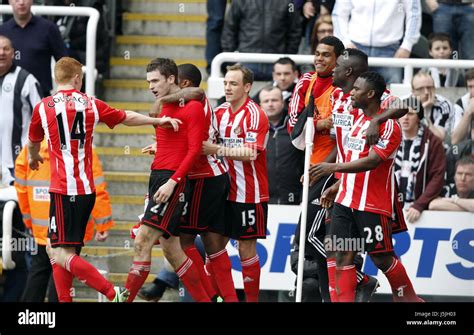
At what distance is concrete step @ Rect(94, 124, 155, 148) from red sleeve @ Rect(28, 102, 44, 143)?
3.49m

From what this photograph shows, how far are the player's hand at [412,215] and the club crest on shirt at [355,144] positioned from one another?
6.52 feet

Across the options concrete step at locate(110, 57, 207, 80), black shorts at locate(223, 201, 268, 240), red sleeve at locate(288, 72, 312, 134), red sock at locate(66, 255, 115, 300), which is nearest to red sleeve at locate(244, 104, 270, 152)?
red sleeve at locate(288, 72, 312, 134)

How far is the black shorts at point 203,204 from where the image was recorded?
12.5 meters

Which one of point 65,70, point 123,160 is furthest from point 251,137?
point 123,160

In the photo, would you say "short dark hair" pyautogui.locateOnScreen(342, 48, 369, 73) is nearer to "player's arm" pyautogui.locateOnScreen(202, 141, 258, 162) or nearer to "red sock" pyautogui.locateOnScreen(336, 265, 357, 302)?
"player's arm" pyautogui.locateOnScreen(202, 141, 258, 162)

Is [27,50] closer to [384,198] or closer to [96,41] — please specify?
[96,41]

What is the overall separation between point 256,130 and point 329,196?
84 centimetres

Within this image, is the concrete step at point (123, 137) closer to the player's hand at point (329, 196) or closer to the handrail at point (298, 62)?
the handrail at point (298, 62)

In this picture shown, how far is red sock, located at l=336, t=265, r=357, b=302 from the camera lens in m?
12.1

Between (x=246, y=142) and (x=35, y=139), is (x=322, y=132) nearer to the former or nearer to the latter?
(x=246, y=142)

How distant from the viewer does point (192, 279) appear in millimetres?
12414

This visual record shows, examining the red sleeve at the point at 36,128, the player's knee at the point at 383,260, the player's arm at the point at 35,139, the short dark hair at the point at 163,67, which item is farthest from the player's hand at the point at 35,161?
the player's knee at the point at 383,260
